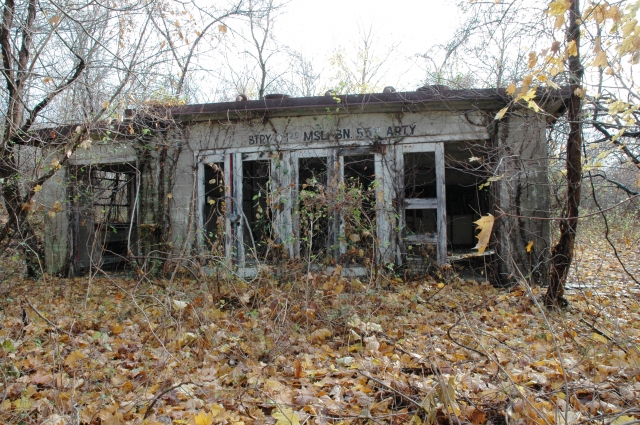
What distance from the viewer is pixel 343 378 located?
3217 mm

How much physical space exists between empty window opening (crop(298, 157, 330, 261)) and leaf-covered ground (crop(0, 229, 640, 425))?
4.00 ft

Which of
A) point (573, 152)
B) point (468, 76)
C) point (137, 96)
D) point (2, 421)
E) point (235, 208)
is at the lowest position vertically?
point (2, 421)

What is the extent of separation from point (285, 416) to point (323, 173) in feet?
16.6

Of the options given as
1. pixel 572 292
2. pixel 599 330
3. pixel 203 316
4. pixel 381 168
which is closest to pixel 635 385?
pixel 599 330

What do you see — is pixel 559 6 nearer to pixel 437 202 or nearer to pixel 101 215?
pixel 437 202

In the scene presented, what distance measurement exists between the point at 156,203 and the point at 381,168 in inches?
156

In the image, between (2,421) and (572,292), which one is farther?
(572,292)

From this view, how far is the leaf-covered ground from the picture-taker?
100 inches

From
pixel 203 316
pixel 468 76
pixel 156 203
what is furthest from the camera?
pixel 468 76

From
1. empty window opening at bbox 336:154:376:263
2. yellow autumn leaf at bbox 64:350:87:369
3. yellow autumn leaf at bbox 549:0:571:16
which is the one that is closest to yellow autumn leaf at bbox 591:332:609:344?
yellow autumn leaf at bbox 549:0:571:16

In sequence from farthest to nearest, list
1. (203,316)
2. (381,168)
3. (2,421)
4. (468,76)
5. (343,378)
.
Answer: (468,76), (381,168), (203,316), (343,378), (2,421)

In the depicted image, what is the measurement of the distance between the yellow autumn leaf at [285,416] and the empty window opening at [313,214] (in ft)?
9.81

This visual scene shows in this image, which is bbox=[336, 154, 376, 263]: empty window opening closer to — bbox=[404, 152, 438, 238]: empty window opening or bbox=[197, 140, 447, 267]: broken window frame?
bbox=[197, 140, 447, 267]: broken window frame

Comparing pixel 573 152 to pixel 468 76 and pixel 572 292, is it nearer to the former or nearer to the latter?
pixel 572 292
